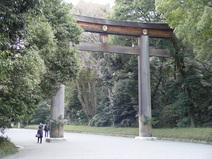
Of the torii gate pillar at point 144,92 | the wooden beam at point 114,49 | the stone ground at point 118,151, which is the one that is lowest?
the stone ground at point 118,151

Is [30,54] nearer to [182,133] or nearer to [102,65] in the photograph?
[182,133]

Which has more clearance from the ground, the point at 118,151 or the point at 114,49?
the point at 114,49

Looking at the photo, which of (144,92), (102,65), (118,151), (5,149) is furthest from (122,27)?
(5,149)

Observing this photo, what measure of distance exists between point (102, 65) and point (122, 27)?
8090 millimetres

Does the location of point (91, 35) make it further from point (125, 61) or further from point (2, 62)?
point (2, 62)

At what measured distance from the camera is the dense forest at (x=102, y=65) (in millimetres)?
7738

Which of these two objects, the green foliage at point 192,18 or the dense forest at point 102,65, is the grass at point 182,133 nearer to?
the dense forest at point 102,65

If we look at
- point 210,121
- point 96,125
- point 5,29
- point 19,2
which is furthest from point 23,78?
point 96,125

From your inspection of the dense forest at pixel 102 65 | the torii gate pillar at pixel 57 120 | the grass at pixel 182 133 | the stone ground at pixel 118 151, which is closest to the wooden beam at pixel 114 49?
the dense forest at pixel 102 65

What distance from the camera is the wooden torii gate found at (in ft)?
56.3

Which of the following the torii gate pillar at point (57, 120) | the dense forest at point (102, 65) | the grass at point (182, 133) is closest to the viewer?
the dense forest at point (102, 65)

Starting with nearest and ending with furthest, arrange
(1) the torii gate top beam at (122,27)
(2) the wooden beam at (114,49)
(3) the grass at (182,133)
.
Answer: (3) the grass at (182,133) < (2) the wooden beam at (114,49) < (1) the torii gate top beam at (122,27)

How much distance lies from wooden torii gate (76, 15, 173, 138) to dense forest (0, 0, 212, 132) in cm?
98

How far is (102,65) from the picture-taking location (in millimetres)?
25719
